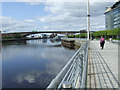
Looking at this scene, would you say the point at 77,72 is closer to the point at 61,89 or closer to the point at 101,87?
the point at 101,87

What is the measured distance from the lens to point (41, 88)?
36.2 feet

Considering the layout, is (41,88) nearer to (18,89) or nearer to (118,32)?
(18,89)

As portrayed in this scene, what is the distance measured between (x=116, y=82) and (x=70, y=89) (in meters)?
3.60

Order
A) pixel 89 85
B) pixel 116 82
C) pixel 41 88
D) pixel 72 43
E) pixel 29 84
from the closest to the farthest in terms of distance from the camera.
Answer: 1. pixel 89 85
2. pixel 116 82
3. pixel 41 88
4. pixel 29 84
5. pixel 72 43

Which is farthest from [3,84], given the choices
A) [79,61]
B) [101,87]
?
[101,87]

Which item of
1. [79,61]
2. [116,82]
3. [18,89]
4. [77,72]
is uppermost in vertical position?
[79,61]

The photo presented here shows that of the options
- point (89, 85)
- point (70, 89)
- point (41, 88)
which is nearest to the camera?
point (70, 89)

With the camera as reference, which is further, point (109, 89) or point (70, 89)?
point (109, 89)

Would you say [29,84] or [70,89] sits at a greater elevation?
[70,89]

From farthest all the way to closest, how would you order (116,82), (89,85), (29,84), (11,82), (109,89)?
(11,82)
(29,84)
(116,82)
(89,85)
(109,89)

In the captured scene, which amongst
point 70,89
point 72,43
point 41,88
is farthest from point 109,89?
point 72,43

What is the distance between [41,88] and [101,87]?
7.12 meters

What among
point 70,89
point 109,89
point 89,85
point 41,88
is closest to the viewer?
point 70,89

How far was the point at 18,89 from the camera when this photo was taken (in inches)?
442
